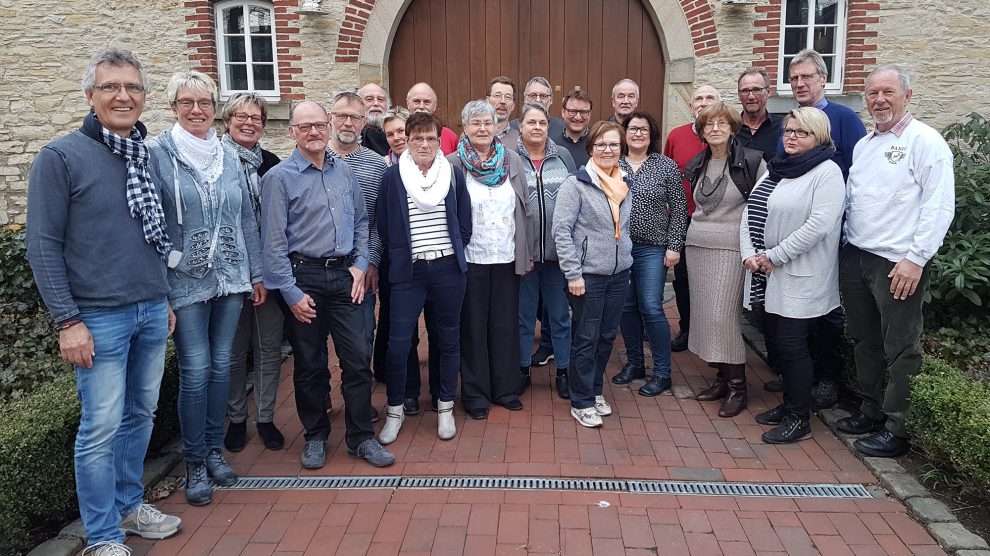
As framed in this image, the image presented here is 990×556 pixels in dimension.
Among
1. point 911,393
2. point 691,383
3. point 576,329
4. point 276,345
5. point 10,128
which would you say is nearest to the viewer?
point 911,393

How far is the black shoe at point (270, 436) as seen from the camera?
4172 millimetres

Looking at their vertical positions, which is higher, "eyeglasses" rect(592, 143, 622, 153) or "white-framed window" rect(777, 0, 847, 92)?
"white-framed window" rect(777, 0, 847, 92)

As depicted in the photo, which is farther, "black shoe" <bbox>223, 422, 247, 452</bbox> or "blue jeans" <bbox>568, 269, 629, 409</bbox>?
"blue jeans" <bbox>568, 269, 629, 409</bbox>

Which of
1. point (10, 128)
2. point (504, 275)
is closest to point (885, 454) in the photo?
point (504, 275)

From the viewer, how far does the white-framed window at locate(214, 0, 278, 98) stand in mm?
8164

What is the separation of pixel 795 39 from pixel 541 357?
5049mm

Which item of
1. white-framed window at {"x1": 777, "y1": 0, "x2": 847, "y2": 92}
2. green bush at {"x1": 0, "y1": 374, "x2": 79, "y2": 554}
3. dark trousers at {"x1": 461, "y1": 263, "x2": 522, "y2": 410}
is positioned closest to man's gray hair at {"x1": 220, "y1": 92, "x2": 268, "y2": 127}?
dark trousers at {"x1": 461, "y1": 263, "x2": 522, "y2": 410}

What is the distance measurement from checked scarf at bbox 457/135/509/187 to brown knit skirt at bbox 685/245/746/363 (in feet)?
4.54

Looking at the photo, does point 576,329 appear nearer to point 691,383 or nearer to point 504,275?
point 504,275

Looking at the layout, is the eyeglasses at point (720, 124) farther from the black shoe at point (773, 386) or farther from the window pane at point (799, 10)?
the window pane at point (799, 10)

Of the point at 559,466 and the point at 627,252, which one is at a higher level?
the point at 627,252

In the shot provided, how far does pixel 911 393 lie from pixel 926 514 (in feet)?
2.30

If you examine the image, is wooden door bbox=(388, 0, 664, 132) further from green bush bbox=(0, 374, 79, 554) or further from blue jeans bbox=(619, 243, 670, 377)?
green bush bbox=(0, 374, 79, 554)

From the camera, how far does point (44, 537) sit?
3.28 m
